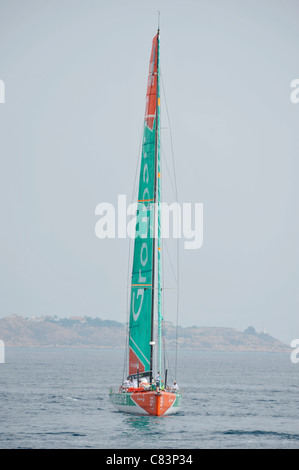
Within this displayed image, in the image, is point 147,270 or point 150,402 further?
point 147,270

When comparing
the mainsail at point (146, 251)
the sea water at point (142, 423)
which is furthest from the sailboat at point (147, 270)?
the sea water at point (142, 423)

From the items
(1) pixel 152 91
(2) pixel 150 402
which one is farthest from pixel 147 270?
(1) pixel 152 91

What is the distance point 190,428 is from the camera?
4394 centimetres

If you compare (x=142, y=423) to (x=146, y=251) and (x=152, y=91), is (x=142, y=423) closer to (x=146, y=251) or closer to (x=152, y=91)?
(x=146, y=251)

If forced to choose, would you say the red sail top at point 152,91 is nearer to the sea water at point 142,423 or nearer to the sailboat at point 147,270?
the sailboat at point 147,270

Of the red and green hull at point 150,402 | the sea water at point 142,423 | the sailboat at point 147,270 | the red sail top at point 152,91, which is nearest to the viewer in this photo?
the sea water at point 142,423

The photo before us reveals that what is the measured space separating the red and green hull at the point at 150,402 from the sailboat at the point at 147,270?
0.40ft

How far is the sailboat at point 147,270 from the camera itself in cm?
4922

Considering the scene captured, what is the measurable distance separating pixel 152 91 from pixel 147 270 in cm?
1316

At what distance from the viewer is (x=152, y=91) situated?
53.2 meters

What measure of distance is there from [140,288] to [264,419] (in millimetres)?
12401

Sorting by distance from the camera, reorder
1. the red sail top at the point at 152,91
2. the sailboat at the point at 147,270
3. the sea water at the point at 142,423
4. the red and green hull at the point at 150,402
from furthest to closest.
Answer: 1. the red sail top at the point at 152,91
2. the sailboat at the point at 147,270
3. the red and green hull at the point at 150,402
4. the sea water at the point at 142,423
